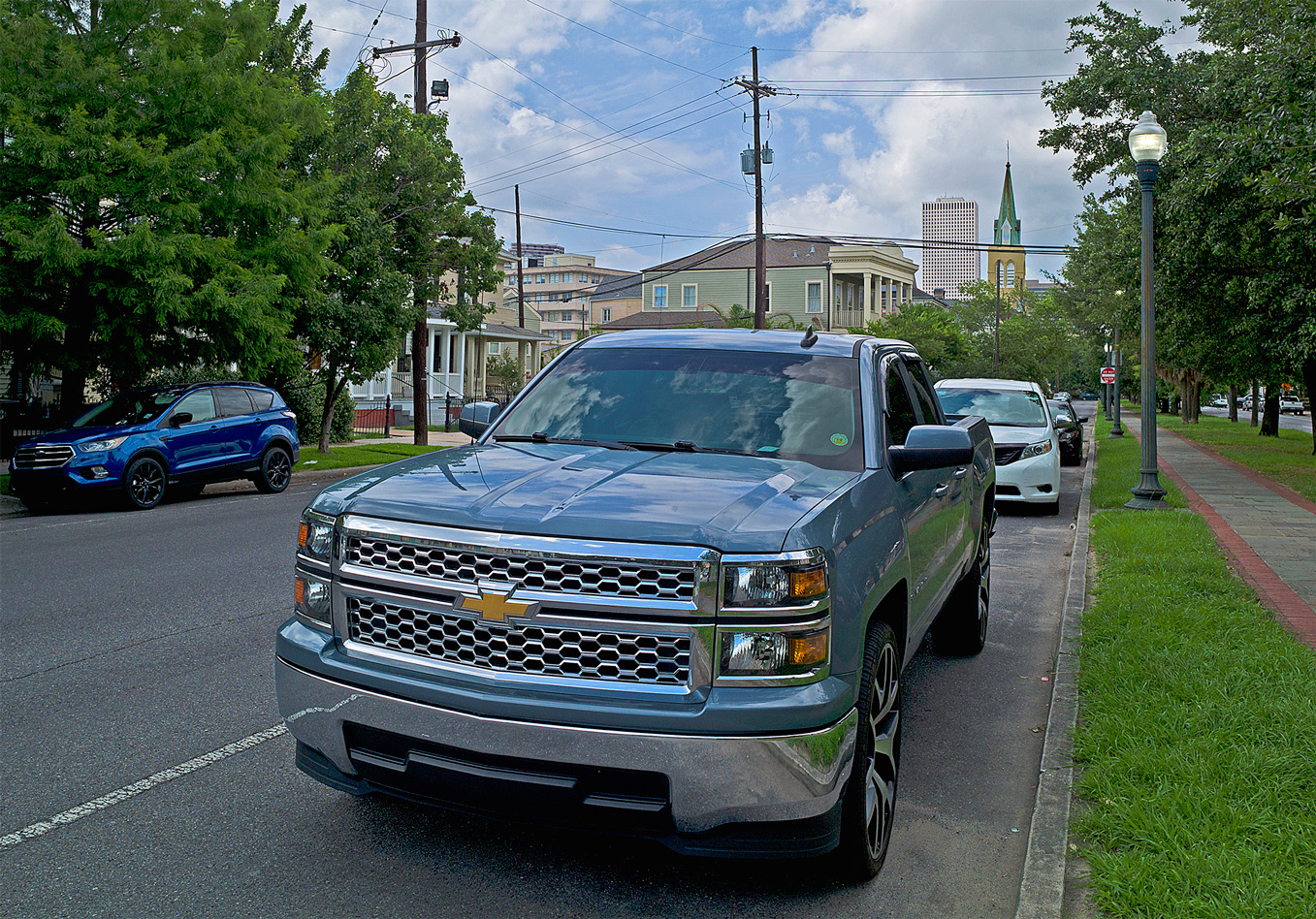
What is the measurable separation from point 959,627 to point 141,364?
1479 cm

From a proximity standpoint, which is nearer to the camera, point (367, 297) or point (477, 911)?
point (477, 911)

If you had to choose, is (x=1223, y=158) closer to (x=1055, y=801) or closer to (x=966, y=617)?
(x=966, y=617)

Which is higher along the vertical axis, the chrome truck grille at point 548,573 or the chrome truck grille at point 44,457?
the chrome truck grille at point 548,573

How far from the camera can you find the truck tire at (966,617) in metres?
6.90

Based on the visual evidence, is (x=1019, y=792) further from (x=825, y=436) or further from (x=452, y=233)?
(x=452, y=233)

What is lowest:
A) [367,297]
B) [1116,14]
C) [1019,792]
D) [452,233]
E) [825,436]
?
[1019,792]

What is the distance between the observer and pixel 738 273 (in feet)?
227

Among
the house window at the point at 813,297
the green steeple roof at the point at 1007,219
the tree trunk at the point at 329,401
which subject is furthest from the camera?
the green steeple roof at the point at 1007,219

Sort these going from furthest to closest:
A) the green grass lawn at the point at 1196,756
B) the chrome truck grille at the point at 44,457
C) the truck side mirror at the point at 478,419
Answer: the chrome truck grille at the point at 44,457
the truck side mirror at the point at 478,419
the green grass lawn at the point at 1196,756

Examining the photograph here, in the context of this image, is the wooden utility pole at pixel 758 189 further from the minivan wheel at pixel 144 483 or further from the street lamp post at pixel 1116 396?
the minivan wheel at pixel 144 483

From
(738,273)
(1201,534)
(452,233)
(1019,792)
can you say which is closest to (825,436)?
(1019,792)

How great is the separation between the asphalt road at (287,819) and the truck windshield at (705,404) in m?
1.55

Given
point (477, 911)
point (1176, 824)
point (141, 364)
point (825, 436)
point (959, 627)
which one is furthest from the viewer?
point (141, 364)

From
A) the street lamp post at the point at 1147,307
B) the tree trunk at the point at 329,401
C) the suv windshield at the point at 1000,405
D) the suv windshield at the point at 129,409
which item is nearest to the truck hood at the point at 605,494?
the street lamp post at the point at 1147,307
